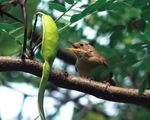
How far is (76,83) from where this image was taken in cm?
312

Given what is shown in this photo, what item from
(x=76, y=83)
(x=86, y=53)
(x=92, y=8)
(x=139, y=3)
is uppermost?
(x=92, y=8)

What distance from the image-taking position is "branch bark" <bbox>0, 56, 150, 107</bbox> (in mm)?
2855

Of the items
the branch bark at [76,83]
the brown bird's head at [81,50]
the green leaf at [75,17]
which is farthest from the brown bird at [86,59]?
the green leaf at [75,17]

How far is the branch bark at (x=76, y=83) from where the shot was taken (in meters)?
2.86

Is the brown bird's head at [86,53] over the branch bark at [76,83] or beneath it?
beneath

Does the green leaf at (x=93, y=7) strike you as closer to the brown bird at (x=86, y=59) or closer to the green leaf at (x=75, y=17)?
the green leaf at (x=75, y=17)

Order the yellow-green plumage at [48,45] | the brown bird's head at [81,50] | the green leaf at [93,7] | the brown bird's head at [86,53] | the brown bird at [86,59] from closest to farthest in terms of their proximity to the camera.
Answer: the yellow-green plumage at [48,45] < the green leaf at [93,7] < the brown bird at [86,59] < the brown bird's head at [86,53] < the brown bird's head at [81,50]

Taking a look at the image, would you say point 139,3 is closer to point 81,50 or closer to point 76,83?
point 76,83

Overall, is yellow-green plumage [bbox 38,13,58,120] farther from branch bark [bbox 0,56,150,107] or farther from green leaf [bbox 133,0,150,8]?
green leaf [bbox 133,0,150,8]

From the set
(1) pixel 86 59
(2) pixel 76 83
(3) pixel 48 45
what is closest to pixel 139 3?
(2) pixel 76 83

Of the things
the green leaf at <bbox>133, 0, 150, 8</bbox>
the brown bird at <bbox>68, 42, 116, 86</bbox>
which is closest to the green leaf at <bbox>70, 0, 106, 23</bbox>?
the green leaf at <bbox>133, 0, 150, 8</bbox>

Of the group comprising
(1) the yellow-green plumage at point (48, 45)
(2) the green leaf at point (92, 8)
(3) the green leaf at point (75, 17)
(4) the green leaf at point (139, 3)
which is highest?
(1) the yellow-green plumage at point (48, 45)

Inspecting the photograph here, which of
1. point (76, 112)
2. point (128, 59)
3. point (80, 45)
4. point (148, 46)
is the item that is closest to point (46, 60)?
point (148, 46)

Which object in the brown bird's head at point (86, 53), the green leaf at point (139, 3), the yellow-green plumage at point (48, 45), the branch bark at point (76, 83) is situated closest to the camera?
the yellow-green plumage at point (48, 45)
